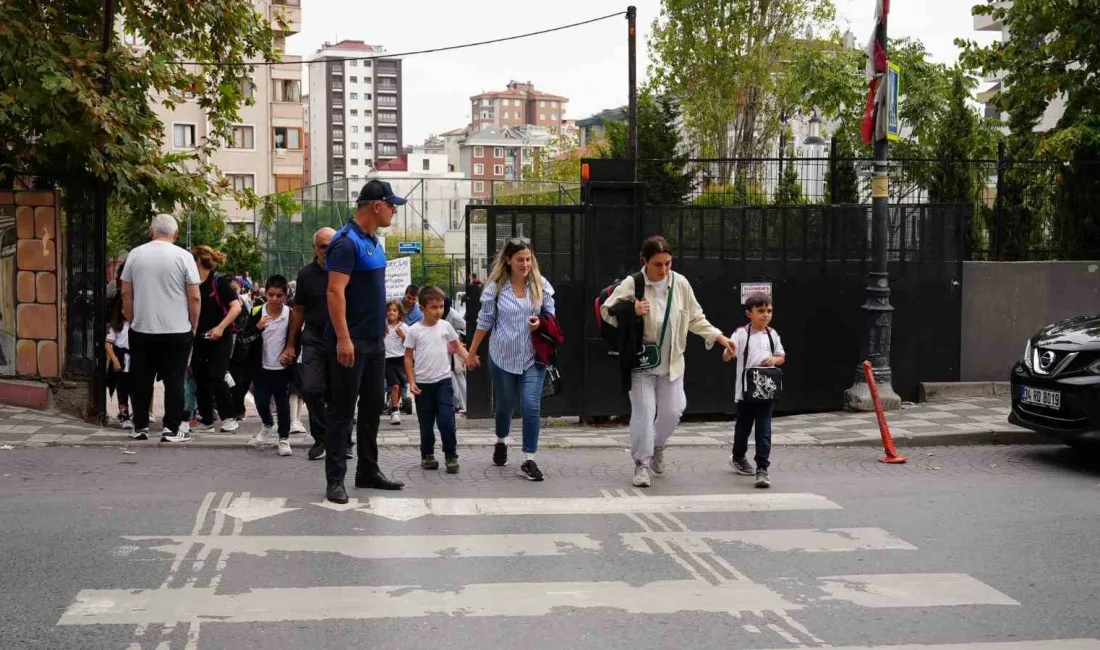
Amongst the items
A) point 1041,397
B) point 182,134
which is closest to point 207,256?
point 1041,397

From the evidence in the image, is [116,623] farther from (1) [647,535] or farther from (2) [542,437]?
(2) [542,437]

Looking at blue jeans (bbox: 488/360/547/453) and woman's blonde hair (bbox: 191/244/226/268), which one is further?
woman's blonde hair (bbox: 191/244/226/268)

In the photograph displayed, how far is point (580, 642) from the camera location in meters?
5.07

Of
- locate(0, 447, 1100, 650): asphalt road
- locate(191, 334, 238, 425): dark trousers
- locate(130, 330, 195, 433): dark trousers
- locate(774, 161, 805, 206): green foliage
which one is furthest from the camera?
locate(774, 161, 805, 206): green foliage

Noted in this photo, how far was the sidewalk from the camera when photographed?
10.7m

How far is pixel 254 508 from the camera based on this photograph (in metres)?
7.68

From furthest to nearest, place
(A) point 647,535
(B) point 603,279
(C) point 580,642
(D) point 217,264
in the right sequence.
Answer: (B) point 603,279, (D) point 217,264, (A) point 647,535, (C) point 580,642

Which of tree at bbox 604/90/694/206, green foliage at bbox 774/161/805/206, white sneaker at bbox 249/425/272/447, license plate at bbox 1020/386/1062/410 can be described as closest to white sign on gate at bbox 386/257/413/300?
tree at bbox 604/90/694/206

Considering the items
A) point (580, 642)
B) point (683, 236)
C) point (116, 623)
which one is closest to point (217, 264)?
point (683, 236)

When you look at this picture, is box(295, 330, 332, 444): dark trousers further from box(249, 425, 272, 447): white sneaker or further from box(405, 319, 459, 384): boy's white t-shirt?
box(249, 425, 272, 447): white sneaker

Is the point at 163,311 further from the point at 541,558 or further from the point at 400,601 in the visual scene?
the point at 400,601

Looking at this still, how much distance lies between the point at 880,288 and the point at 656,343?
4.88 metres

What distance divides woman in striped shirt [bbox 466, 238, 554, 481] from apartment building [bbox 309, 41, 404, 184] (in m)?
175

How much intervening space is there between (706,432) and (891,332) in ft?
9.71
